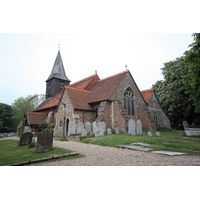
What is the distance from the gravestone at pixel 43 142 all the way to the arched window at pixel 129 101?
41.1ft

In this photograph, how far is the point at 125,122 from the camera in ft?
48.0

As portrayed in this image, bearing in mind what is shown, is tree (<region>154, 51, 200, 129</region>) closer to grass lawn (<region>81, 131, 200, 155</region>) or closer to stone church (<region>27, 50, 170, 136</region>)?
stone church (<region>27, 50, 170, 136</region>)

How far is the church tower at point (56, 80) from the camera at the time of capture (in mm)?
30805

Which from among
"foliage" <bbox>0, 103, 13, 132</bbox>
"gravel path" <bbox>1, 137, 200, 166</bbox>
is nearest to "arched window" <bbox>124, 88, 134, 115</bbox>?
"gravel path" <bbox>1, 137, 200, 166</bbox>

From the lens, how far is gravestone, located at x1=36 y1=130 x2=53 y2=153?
707 centimetres

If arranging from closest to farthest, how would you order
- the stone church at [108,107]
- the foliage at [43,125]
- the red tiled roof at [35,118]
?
the stone church at [108,107], the foliage at [43,125], the red tiled roof at [35,118]

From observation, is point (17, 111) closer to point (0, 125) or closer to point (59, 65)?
point (0, 125)

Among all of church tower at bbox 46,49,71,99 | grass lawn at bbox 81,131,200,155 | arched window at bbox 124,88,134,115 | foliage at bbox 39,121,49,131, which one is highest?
church tower at bbox 46,49,71,99

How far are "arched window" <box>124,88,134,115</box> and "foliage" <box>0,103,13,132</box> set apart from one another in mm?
39415

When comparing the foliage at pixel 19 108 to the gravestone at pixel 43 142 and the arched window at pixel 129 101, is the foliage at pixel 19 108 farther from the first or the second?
the gravestone at pixel 43 142

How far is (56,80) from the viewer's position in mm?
31094

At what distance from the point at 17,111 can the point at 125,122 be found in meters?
45.2

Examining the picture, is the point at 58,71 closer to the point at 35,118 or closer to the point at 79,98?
the point at 35,118

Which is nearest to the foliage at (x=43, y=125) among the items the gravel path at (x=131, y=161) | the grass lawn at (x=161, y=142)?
the grass lawn at (x=161, y=142)
